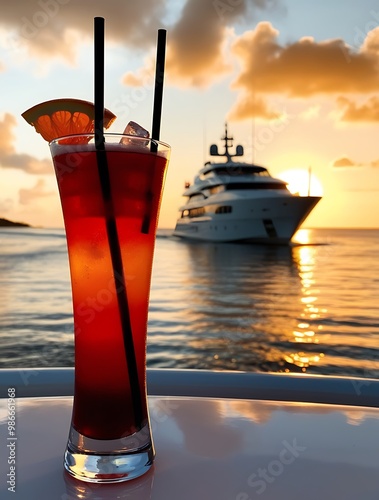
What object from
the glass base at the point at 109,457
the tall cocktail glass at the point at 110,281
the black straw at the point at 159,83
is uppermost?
the black straw at the point at 159,83

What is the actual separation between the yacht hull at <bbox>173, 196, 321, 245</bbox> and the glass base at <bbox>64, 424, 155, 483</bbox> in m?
23.6

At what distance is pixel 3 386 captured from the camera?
40.3 inches

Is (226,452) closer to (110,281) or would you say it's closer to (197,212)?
(110,281)

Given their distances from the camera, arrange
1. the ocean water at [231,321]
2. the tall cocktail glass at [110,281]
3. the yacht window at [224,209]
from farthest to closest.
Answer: the yacht window at [224,209] < the ocean water at [231,321] < the tall cocktail glass at [110,281]

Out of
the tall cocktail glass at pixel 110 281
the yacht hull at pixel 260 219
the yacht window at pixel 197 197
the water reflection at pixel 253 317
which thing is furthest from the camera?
the yacht window at pixel 197 197

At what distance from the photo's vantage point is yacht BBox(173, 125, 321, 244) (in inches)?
961

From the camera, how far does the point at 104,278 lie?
74cm

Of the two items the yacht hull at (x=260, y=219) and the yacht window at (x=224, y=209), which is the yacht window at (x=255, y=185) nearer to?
the yacht window at (x=224, y=209)

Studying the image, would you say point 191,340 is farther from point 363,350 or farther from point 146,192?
point 146,192

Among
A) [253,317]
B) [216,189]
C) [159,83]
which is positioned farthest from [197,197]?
[159,83]

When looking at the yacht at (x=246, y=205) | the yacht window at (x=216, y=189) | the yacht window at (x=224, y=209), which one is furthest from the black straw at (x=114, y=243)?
the yacht window at (x=216, y=189)

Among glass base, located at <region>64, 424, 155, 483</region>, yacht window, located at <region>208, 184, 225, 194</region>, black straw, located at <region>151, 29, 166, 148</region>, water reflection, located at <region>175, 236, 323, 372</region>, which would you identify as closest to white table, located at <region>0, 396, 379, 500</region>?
glass base, located at <region>64, 424, 155, 483</region>

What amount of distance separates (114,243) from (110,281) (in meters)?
0.05

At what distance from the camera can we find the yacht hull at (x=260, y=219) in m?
24.2
